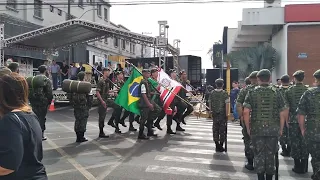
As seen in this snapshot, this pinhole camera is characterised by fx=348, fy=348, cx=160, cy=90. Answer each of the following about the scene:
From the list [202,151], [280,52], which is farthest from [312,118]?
[280,52]

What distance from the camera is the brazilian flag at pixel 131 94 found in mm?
10055

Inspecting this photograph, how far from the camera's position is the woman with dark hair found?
2256 mm

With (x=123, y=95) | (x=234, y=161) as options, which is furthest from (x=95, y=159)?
(x=123, y=95)

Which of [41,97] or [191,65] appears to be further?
[191,65]

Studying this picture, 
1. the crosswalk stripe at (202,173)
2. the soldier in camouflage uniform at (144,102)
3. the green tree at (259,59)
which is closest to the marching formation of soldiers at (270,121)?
the crosswalk stripe at (202,173)

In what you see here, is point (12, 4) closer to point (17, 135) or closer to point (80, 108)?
point (80, 108)

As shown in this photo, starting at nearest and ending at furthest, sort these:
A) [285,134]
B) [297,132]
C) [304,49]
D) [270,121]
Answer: [270,121], [297,132], [285,134], [304,49]

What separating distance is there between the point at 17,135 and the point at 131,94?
7932 mm

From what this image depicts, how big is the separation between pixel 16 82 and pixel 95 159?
4.81 m

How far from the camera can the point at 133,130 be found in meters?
11.1

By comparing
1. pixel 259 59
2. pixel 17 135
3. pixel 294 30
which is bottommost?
pixel 17 135

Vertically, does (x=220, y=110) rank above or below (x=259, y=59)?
below

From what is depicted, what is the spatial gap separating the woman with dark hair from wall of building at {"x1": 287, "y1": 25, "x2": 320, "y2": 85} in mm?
26305

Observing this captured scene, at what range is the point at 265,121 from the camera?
522 cm
